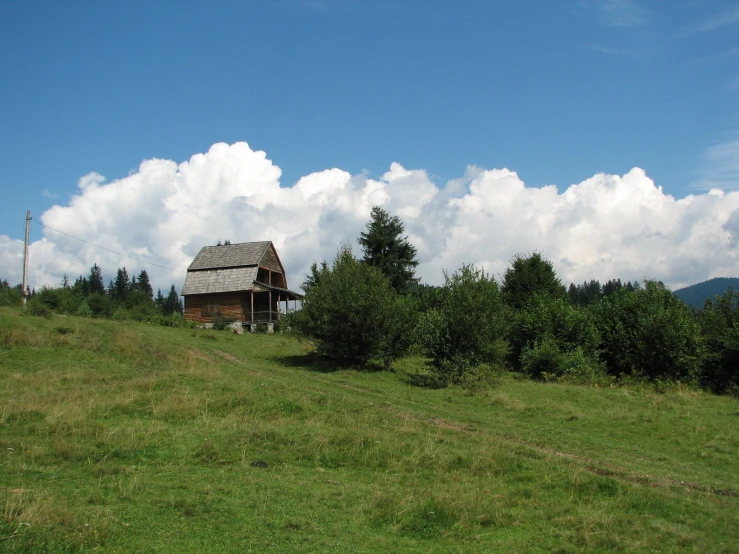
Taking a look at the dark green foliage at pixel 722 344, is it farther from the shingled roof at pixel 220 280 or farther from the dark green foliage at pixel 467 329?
the shingled roof at pixel 220 280

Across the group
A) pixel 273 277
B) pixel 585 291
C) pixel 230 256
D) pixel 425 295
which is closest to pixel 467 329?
pixel 425 295

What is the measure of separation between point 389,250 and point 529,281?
14.2 meters

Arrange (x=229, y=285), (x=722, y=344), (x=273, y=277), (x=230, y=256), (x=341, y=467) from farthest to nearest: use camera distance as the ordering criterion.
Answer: (x=273, y=277) < (x=230, y=256) < (x=229, y=285) < (x=722, y=344) < (x=341, y=467)

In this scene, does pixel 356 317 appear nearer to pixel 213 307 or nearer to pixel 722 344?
pixel 722 344

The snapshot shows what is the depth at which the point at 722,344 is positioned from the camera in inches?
1337

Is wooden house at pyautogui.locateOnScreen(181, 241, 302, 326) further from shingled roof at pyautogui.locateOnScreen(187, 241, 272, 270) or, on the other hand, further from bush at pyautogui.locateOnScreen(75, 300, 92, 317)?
bush at pyautogui.locateOnScreen(75, 300, 92, 317)

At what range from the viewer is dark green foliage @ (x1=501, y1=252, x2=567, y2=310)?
1924 inches

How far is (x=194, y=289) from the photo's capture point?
49344 millimetres

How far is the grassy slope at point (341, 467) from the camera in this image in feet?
27.0

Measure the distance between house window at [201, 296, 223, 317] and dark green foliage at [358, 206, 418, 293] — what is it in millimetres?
14822

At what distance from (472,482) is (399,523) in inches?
106

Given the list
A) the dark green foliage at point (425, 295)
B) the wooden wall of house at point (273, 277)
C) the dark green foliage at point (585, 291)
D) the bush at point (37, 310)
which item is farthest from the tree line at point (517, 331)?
the dark green foliage at point (585, 291)

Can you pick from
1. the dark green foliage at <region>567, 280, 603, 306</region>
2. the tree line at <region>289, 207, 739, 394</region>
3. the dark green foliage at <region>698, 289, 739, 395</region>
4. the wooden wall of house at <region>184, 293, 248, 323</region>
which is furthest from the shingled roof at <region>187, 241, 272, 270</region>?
the dark green foliage at <region>567, 280, 603, 306</region>

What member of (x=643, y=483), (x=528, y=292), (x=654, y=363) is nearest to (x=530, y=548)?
(x=643, y=483)
